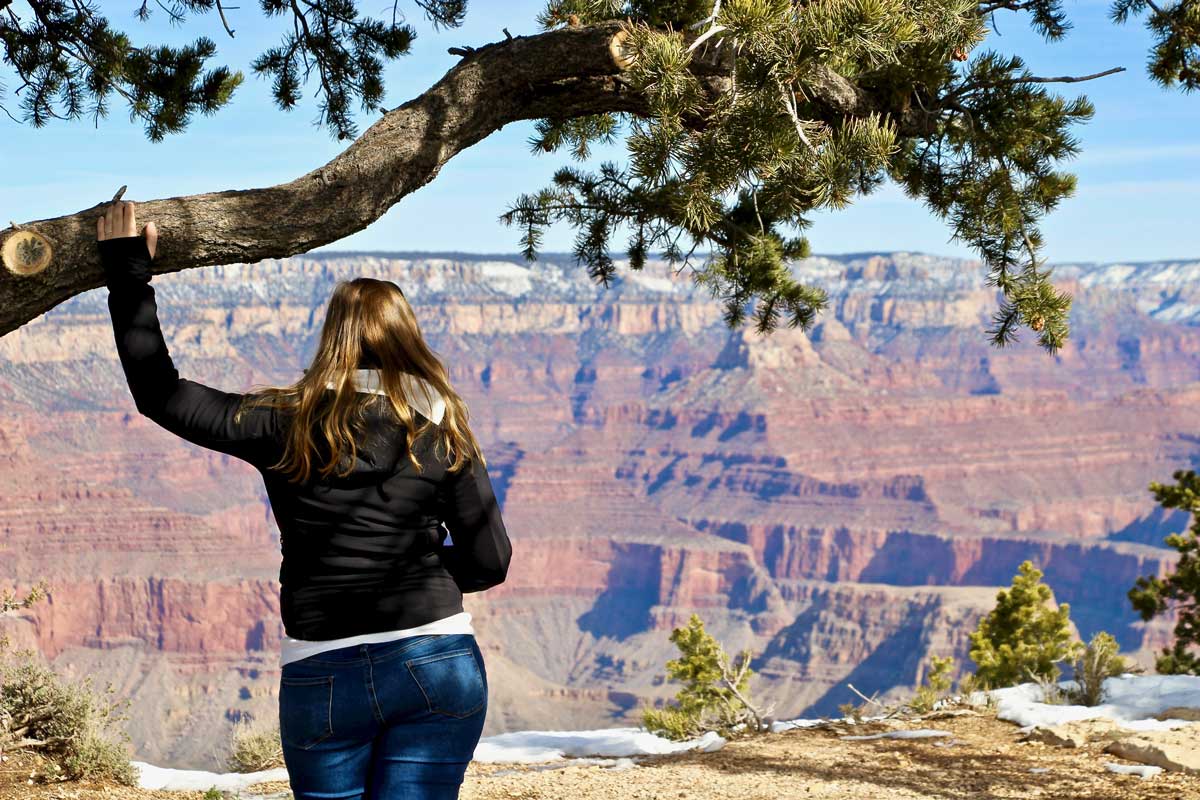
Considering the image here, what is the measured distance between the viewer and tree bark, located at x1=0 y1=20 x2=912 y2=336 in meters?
3.33

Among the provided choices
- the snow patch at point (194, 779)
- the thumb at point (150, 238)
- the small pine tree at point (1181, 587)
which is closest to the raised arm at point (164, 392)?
the thumb at point (150, 238)

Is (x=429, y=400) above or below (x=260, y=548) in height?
above

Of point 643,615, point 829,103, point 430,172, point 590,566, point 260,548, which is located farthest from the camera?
point 590,566

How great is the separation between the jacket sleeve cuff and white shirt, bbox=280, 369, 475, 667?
0.61 metres

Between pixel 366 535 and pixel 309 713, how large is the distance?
0.33m

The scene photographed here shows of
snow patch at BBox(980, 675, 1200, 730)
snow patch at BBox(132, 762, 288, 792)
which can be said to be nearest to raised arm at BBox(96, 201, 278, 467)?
snow patch at BBox(132, 762, 288, 792)

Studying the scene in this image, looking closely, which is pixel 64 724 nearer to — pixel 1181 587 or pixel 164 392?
pixel 164 392

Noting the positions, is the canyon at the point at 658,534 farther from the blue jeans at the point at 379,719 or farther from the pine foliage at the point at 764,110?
the blue jeans at the point at 379,719

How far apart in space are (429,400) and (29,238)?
5.49ft

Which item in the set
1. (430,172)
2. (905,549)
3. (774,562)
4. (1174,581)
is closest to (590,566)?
(774,562)

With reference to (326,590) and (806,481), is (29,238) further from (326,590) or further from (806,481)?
(806,481)

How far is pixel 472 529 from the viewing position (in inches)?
89.4

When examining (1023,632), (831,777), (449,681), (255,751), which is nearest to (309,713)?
(449,681)

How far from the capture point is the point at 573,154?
646 centimetres
